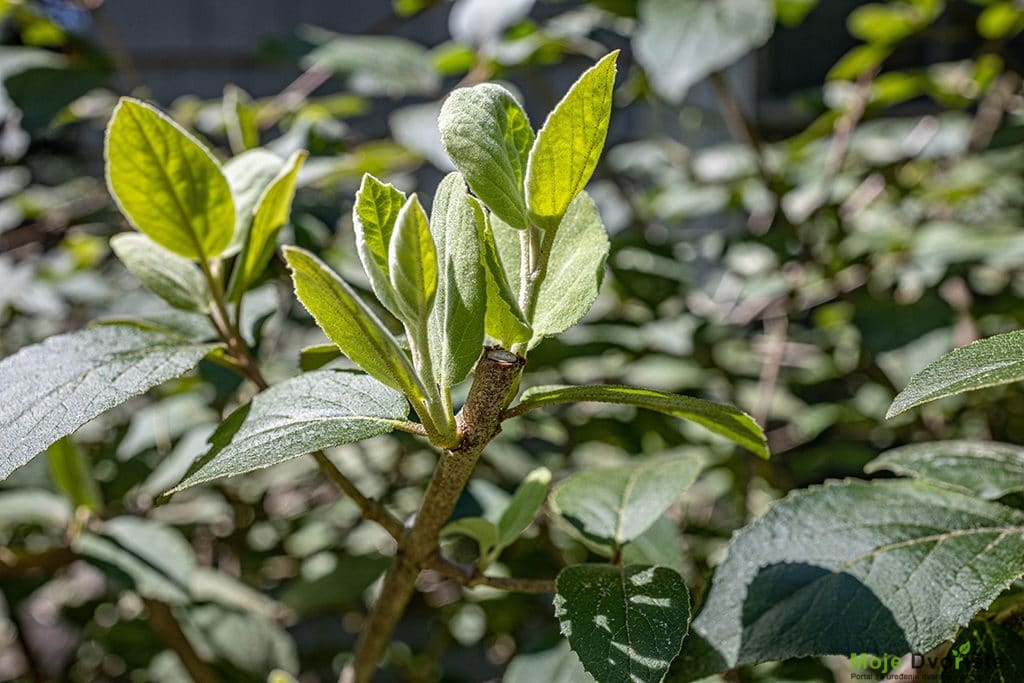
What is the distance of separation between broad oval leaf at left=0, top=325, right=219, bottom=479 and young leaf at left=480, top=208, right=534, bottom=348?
155 millimetres

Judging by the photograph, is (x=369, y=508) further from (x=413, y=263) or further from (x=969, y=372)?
(x=969, y=372)

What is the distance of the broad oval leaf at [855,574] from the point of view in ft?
1.26

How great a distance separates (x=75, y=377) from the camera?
0.40m

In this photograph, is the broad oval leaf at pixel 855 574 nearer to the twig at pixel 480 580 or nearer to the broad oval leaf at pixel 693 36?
the twig at pixel 480 580

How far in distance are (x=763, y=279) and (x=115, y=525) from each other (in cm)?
76

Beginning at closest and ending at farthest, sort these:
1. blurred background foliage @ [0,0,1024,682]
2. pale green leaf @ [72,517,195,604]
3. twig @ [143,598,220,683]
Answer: pale green leaf @ [72,517,195,604] → twig @ [143,598,220,683] → blurred background foliage @ [0,0,1024,682]

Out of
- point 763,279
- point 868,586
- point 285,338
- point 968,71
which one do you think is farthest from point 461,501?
point 968,71

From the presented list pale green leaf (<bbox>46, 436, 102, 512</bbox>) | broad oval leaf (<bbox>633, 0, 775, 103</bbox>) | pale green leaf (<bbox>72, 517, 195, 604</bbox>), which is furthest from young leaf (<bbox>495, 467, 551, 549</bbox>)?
broad oval leaf (<bbox>633, 0, 775, 103</bbox>)

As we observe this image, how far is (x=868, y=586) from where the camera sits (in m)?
0.40

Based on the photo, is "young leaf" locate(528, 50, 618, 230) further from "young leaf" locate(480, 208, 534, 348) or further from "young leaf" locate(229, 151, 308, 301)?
"young leaf" locate(229, 151, 308, 301)

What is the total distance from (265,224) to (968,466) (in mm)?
379

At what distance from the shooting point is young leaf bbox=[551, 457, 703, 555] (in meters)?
0.46

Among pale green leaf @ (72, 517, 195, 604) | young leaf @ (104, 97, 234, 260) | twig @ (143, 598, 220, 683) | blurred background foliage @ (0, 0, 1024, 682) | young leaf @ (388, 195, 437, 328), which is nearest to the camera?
young leaf @ (388, 195, 437, 328)

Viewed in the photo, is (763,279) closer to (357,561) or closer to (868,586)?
(357,561)
